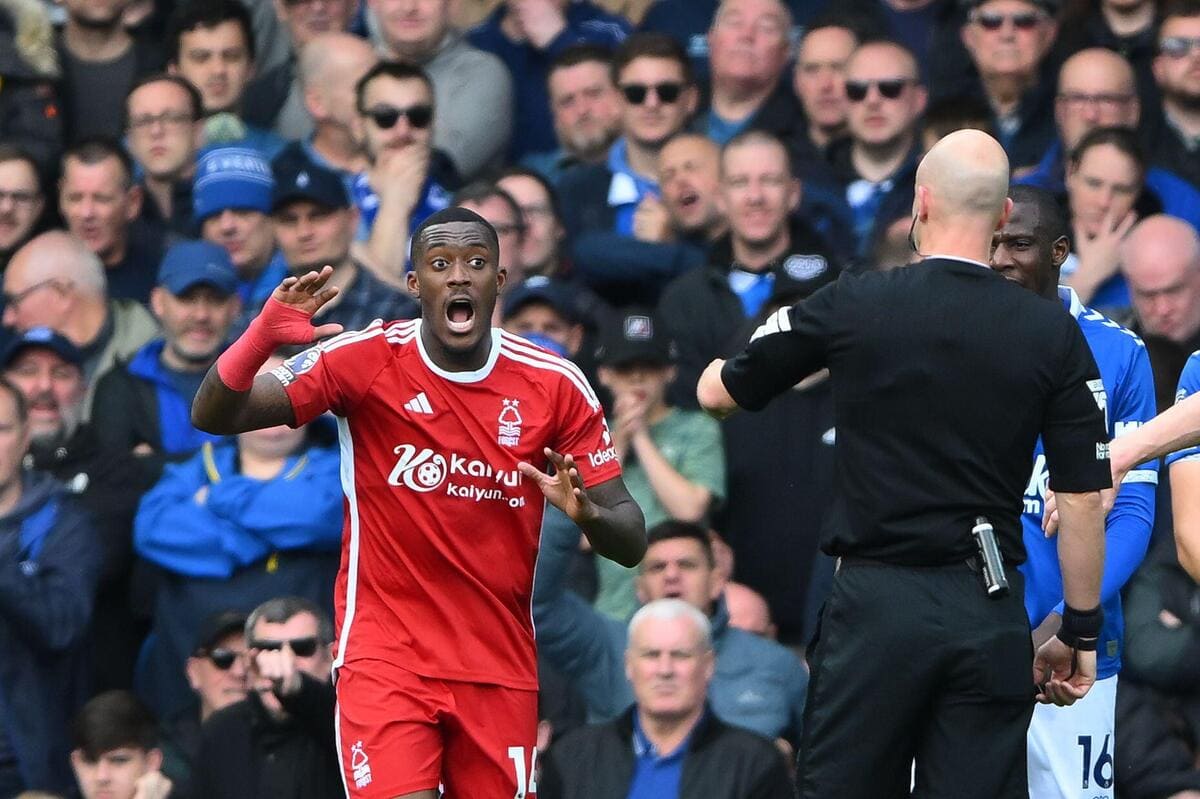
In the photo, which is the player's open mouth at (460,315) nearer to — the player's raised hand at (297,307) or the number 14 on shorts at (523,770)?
the player's raised hand at (297,307)

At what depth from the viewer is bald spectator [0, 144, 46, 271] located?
39.2ft

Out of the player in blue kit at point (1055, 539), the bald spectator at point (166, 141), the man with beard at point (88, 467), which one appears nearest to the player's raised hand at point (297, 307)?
the player in blue kit at point (1055, 539)

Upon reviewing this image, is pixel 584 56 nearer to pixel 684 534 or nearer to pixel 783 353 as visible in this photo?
pixel 684 534

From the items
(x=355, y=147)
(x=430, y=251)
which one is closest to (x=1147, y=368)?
(x=430, y=251)

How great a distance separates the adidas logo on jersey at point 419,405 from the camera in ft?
24.7

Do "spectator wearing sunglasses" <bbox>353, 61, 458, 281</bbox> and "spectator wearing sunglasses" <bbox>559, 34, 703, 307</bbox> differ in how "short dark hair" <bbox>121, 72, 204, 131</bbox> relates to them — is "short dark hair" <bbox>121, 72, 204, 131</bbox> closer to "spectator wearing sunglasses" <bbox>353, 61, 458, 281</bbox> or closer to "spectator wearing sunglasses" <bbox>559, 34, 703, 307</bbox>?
"spectator wearing sunglasses" <bbox>353, 61, 458, 281</bbox>

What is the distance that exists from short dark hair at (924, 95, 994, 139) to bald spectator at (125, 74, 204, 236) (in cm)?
365

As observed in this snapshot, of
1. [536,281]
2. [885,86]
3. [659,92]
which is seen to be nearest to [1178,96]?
[885,86]

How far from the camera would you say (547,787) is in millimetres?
9281

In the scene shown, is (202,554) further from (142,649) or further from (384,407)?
(384,407)

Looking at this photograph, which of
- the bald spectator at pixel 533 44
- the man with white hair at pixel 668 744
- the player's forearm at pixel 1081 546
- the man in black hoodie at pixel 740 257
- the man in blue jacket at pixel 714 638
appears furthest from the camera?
the bald spectator at pixel 533 44

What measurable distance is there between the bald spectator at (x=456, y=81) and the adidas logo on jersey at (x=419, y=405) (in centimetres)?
520

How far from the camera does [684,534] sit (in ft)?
32.0

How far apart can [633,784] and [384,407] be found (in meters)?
2.28
